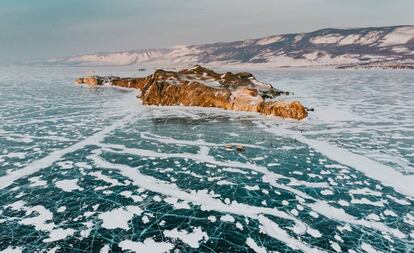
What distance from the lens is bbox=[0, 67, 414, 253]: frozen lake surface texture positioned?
12930mm

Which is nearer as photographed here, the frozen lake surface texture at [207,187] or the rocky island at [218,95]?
the frozen lake surface texture at [207,187]

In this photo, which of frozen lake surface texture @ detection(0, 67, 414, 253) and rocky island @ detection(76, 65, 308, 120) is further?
rocky island @ detection(76, 65, 308, 120)

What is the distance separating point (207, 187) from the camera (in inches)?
688

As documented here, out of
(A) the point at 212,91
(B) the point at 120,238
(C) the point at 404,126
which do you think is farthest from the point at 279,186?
(A) the point at 212,91

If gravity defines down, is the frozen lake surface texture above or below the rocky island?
below

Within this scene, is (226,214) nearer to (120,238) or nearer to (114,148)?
(120,238)

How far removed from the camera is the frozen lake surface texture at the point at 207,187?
12930 millimetres

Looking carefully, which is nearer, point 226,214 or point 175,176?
point 226,214

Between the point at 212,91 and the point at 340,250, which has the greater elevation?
the point at 212,91

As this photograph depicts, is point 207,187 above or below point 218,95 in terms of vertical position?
below

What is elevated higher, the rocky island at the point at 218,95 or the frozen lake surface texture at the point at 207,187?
the rocky island at the point at 218,95

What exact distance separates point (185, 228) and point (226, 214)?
6.48 ft

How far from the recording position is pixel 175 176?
19000 mm

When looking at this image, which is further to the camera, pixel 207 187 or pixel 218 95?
pixel 218 95
